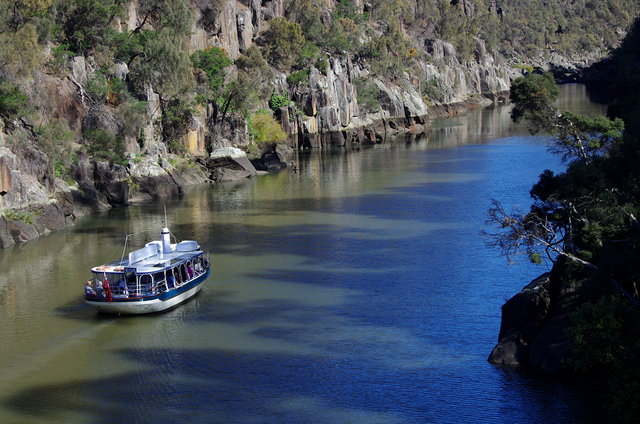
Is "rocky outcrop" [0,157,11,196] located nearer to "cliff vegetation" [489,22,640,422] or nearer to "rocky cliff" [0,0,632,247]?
"rocky cliff" [0,0,632,247]

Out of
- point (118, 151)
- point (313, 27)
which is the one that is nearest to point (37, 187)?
point (118, 151)

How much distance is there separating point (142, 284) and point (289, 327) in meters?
8.13

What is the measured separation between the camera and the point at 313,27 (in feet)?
455

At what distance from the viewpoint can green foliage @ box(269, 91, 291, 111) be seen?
115 meters

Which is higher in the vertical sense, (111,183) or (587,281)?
(111,183)

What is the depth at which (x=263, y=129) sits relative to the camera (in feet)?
347

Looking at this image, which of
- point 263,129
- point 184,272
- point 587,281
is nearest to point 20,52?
point 184,272

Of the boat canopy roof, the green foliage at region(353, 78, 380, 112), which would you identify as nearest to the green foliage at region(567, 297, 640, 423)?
the boat canopy roof

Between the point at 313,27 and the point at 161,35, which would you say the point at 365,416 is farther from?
the point at 313,27

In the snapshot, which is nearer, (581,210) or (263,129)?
(581,210)

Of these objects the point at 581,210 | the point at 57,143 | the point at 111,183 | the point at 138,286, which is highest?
the point at 57,143

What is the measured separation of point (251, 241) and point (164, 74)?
35.4m

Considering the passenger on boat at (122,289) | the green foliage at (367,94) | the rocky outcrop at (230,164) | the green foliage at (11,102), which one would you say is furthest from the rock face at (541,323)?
the green foliage at (367,94)

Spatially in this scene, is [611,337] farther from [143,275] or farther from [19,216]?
[19,216]
